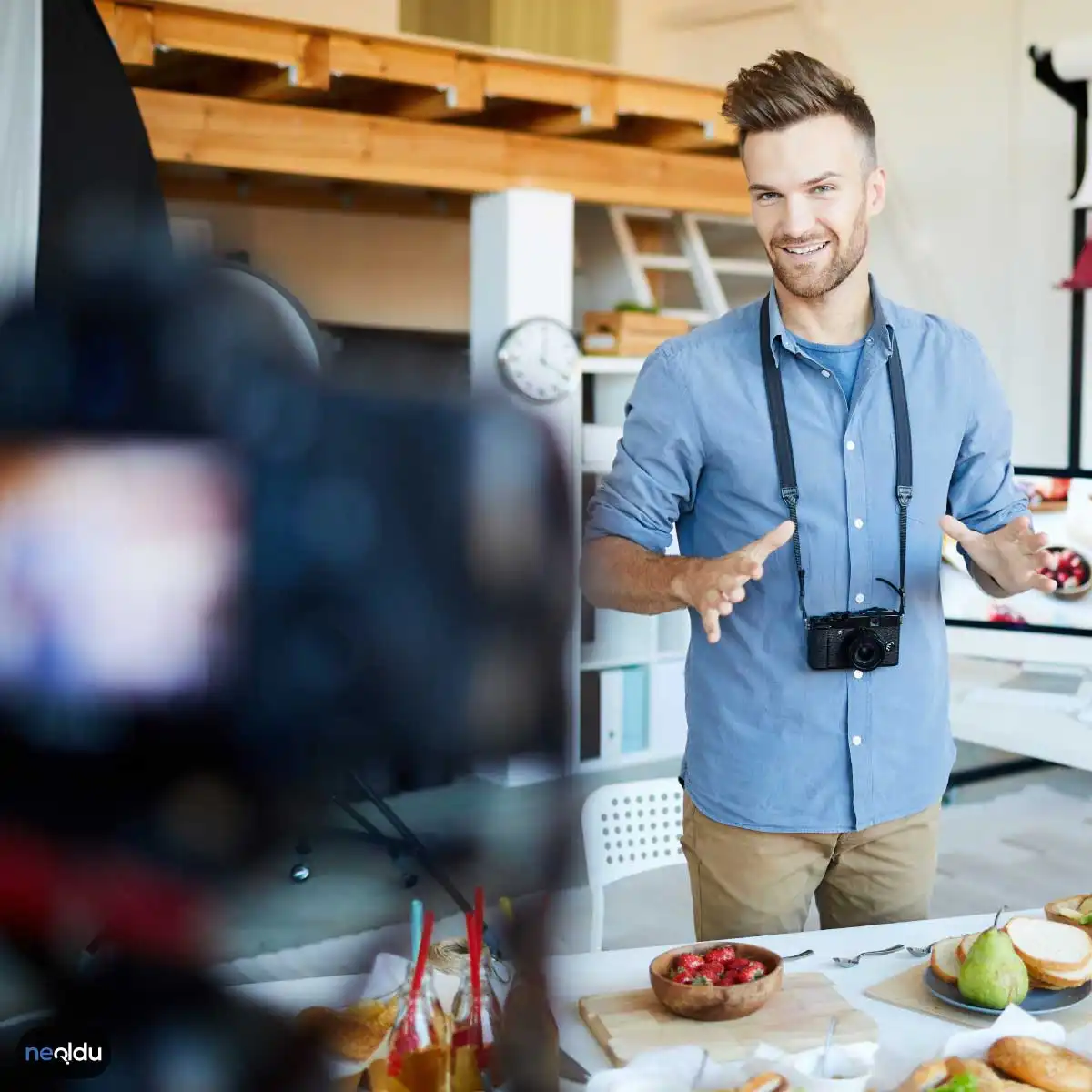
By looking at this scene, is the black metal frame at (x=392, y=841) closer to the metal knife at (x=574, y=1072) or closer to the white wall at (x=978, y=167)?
the metal knife at (x=574, y=1072)

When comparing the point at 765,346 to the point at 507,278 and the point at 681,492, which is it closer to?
the point at 681,492

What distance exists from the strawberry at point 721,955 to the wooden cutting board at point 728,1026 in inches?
2.6

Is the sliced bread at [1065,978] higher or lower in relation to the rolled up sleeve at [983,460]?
lower

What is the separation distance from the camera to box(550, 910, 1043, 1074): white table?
144 cm

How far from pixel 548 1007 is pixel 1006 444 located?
1.82m

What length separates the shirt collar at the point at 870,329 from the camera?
1.91 m

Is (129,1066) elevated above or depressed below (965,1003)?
above

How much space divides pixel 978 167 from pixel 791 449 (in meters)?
4.94

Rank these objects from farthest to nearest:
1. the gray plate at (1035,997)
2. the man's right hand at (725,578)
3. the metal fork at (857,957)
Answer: the metal fork at (857,957)
the gray plate at (1035,997)
the man's right hand at (725,578)

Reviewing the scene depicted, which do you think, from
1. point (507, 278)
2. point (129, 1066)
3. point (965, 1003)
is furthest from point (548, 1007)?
point (507, 278)

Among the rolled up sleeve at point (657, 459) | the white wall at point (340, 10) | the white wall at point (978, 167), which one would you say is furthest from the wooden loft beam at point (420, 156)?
the rolled up sleeve at point (657, 459)

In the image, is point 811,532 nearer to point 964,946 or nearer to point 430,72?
point 964,946

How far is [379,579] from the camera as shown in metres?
0.30

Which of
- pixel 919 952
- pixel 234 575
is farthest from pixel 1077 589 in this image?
pixel 234 575
